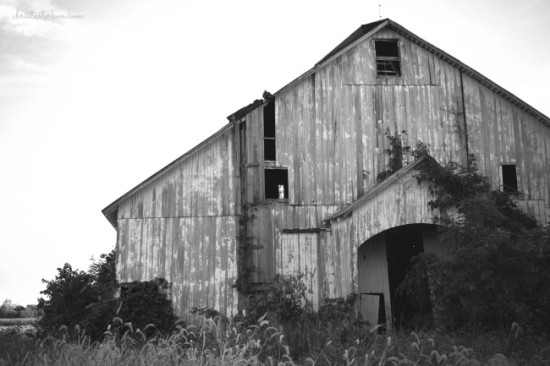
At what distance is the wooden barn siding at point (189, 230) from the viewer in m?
15.4

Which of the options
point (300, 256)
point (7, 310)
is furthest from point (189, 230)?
point (7, 310)

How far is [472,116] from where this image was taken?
57.3ft

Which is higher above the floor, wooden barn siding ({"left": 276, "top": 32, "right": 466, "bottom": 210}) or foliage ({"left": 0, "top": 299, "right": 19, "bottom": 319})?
wooden barn siding ({"left": 276, "top": 32, "right": 466, "bottom": 210})

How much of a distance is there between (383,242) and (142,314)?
25.9 feet

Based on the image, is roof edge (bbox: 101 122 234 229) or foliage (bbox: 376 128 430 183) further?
foliage (bbox: 376 128 430 183)

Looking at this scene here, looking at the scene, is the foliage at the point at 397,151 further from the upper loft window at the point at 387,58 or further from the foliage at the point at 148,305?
the foliage at the point at 148,305

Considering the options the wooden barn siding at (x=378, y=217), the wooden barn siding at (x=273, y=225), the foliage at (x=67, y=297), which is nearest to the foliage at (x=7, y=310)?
the foliage at (x=67, y=297)

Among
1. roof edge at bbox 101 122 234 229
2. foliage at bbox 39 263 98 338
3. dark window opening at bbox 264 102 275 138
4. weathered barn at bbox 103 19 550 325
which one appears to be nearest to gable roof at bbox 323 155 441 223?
weathered barn at bbox 103 19 550 325

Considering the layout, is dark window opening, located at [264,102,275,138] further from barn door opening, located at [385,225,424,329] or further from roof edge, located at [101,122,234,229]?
barn door opening, located at [385,225,424,329]

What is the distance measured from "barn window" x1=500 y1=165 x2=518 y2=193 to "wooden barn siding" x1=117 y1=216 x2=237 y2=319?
8783 mm

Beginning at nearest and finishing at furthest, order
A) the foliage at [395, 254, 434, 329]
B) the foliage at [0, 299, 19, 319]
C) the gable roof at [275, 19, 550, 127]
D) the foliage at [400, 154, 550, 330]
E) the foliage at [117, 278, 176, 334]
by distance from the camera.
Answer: the foliage at [400, 154, 550, 330] → the foliage at [395, 254, 434, 329] → the foliage at [117, 278, 176, 334] → the gable roof at [275, 19, 550, 127] → the foliage at [0, 299, 19, 319]

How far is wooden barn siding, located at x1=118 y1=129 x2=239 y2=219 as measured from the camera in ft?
51.9

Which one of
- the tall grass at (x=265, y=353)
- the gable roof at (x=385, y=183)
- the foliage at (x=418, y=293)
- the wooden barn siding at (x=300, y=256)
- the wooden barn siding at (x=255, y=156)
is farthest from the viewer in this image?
the wooden barn siding at (x=255, y=156)

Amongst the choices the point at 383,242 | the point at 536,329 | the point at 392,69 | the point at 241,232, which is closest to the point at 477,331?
the point at 536,329
